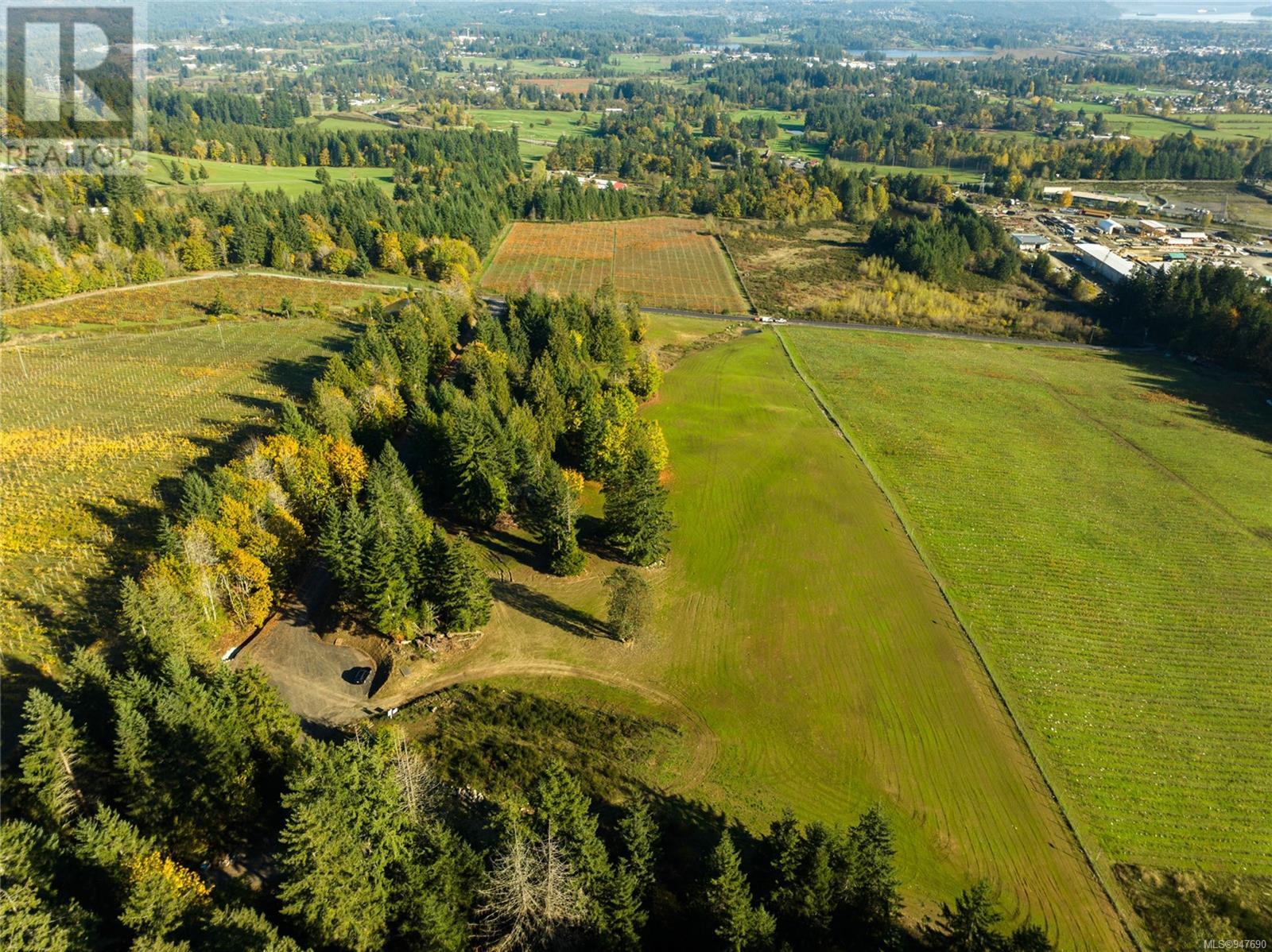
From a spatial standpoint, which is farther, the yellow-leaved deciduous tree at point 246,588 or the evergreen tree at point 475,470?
the evergreen tree at point 475,470

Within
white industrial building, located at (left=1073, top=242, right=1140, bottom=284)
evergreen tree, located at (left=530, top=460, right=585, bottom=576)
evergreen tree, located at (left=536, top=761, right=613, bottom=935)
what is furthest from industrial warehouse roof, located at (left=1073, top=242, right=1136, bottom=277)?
evergreen tree, located at (left=536, top=761, right=613, bottom=935)

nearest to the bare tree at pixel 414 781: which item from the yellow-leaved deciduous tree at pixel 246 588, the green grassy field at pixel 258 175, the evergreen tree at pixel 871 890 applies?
the yellow-leaved deciduous tree at pixel 246 588

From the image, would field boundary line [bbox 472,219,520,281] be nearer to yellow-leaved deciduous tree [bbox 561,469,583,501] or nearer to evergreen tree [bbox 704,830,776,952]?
yellow-leaved deciduous tree [bbox 561,469,583,501]

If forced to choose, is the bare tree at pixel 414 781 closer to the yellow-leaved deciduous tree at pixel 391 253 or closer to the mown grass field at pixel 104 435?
the mown grass field at pixel 104 435

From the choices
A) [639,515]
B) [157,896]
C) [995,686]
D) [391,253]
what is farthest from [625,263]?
[157,896]

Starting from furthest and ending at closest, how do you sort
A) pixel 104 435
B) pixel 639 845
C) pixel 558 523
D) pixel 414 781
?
pixel 104 435, pixel 558 523, pixel 414 781, pixel 639 845

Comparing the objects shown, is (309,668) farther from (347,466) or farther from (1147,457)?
(1147,457)
